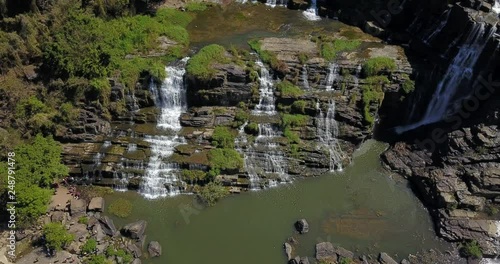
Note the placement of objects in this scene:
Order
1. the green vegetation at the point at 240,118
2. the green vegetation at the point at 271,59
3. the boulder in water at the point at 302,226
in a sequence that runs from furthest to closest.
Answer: the green vegetation at the point at 271,59, the green vegetation at the point at 240,118, the boulder in water at the point at 302,226

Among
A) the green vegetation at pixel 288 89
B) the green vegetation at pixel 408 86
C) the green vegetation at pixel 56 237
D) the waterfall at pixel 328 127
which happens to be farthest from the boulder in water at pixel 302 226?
the green vegetation at pixel 56 237

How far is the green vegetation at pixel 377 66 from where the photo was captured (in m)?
26.7

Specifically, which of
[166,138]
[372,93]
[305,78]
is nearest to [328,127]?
[372,93]

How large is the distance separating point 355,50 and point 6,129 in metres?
22.6

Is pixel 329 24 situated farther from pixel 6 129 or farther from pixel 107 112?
pixel 6 129

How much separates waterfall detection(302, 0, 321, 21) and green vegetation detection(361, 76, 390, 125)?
8.75 meters

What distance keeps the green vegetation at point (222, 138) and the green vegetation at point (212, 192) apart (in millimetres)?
2512

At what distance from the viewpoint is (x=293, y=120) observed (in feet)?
86.0

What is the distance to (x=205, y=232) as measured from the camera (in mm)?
22469

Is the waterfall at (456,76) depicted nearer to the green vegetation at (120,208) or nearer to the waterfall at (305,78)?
the waterfall at (305,78)

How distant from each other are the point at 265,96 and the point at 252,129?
2.47 metres

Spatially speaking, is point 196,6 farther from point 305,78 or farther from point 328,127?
point 328,127

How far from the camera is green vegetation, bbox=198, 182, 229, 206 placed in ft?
77.7

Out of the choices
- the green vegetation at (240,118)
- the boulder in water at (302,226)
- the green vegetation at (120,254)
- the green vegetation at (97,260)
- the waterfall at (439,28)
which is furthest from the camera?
the waterfall at (439,28)
